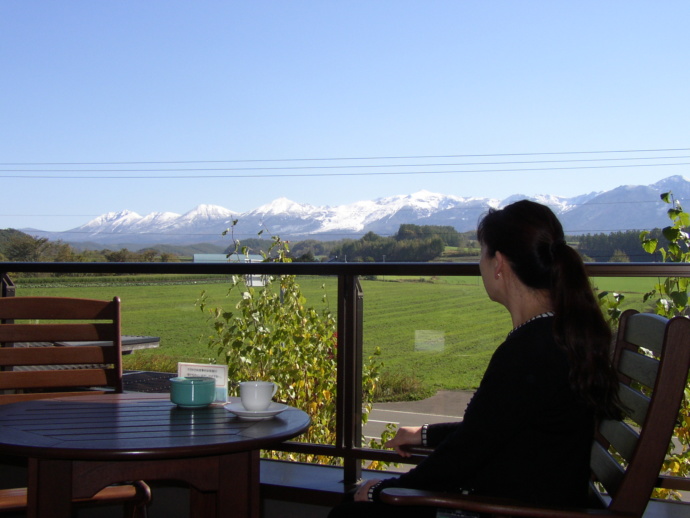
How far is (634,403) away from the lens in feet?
5.04

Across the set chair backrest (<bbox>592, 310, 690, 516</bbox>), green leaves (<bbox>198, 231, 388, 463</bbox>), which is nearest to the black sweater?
chair backrest (<bbox>592, 310, 690, 516</bbox>)

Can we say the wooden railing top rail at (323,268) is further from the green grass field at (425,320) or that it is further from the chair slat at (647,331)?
the chair slat at (647,331)

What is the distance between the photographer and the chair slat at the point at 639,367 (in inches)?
58.4

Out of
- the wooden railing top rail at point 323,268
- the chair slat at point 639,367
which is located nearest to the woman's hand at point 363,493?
the chair slat at point 639,367

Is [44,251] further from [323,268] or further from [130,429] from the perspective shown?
[130,429]

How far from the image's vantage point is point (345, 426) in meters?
2.91

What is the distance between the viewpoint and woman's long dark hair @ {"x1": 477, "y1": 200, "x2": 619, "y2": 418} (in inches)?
58.0

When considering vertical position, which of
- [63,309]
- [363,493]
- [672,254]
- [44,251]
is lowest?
[363,493]

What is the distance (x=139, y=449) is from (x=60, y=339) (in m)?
1.29

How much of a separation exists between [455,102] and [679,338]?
201 feet

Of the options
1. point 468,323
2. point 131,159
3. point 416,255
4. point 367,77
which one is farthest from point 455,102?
point 468,323

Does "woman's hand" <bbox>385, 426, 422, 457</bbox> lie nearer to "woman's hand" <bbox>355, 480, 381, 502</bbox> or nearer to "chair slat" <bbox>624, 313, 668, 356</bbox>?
"woman's hand" <bbox>355, 480, 381, 502</bbox>

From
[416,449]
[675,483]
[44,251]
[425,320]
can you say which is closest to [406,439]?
[416,449]

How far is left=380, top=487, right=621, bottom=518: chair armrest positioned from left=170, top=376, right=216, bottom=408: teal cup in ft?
2.48
